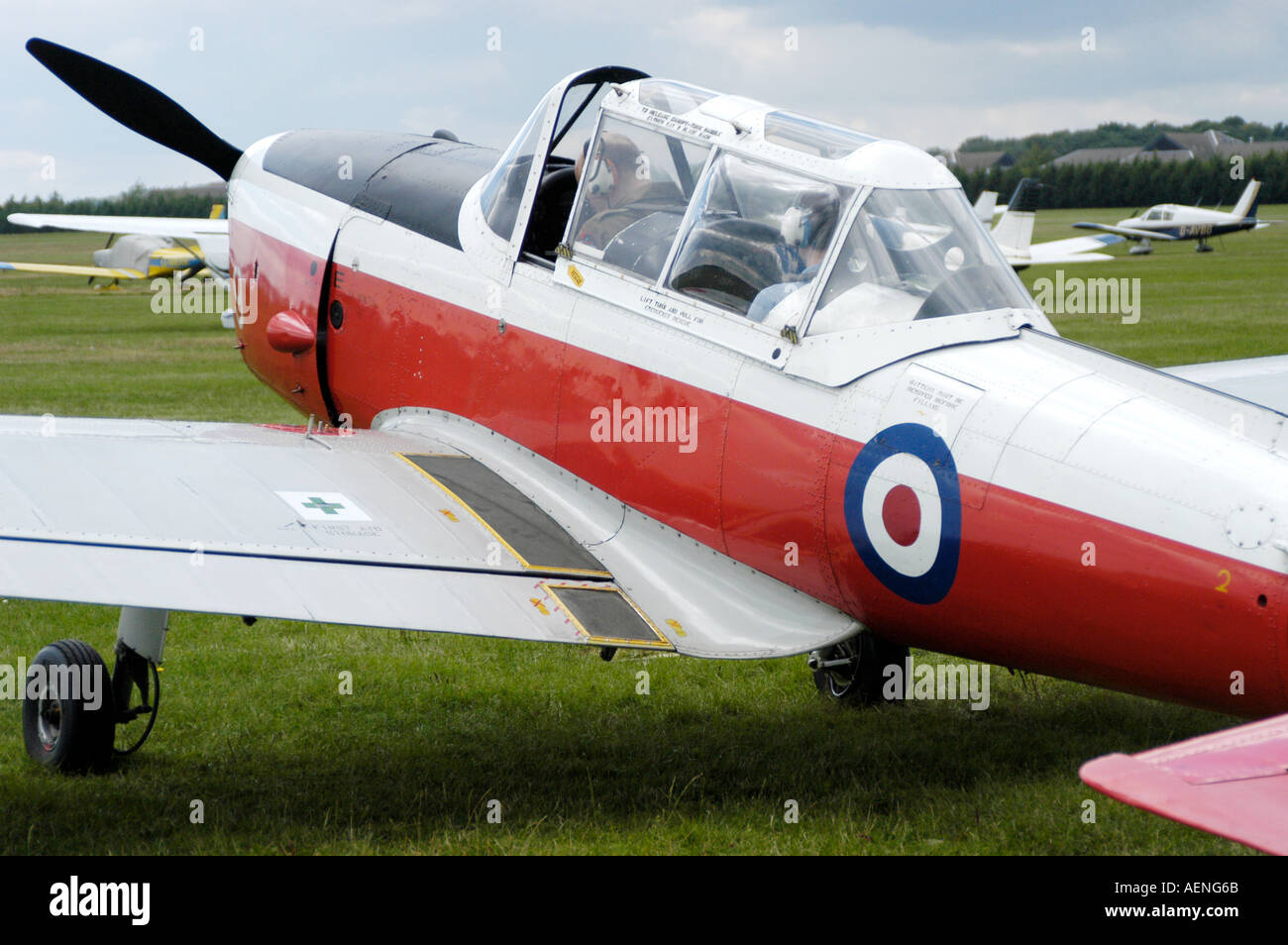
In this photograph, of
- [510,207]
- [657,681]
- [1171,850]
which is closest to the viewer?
[1171,850]

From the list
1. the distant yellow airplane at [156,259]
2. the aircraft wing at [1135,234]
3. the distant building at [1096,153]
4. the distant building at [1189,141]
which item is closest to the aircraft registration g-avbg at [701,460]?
the distant yellow airplane at [156,259]

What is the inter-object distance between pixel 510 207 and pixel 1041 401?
105 inches

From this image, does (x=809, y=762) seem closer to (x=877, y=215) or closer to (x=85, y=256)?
(x=877, y=215)

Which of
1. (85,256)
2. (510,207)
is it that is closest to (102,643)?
(510,207)

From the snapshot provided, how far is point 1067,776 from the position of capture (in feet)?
18.6

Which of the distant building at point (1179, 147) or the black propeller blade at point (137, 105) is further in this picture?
the distant building at point (1179, 147)

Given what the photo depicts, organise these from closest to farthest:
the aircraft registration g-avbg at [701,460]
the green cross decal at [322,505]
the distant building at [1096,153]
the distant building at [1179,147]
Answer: the aircraft registration g-avbg at [701,460]
the green cross decal at [322,505]
the distant building at [1179,147]
the distant building at [1096,153]

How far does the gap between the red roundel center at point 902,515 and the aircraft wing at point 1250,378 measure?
3.07 m

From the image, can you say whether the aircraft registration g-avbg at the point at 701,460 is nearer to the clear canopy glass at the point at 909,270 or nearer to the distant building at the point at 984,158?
the clear canopy glass at the point at 909,270

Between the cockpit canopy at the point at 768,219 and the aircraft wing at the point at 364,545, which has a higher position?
the cockpit canopy at the point at 768,219

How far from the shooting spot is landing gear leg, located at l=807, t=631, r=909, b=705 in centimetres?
673

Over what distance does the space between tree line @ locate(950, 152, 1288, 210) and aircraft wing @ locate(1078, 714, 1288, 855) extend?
7223cm

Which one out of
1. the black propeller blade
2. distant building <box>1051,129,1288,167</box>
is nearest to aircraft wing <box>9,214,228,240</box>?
the black propeller blade

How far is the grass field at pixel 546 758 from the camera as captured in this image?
5000mm
